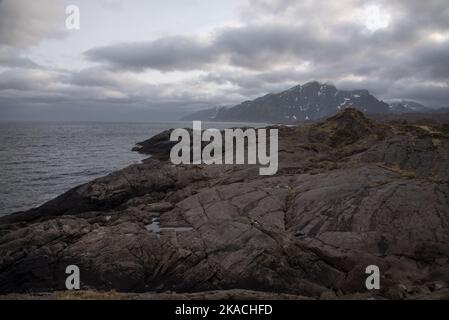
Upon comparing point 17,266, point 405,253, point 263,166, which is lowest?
point 17,266

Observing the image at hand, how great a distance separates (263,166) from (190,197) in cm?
1122

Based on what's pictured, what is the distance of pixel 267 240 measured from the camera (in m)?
22.8

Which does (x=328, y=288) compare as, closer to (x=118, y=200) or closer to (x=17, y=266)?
(x=17, y=266)

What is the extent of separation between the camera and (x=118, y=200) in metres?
39.7

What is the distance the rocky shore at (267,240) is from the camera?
20.3 meters

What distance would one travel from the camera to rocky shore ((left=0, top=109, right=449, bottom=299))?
20344mm

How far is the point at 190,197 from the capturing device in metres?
34.6
